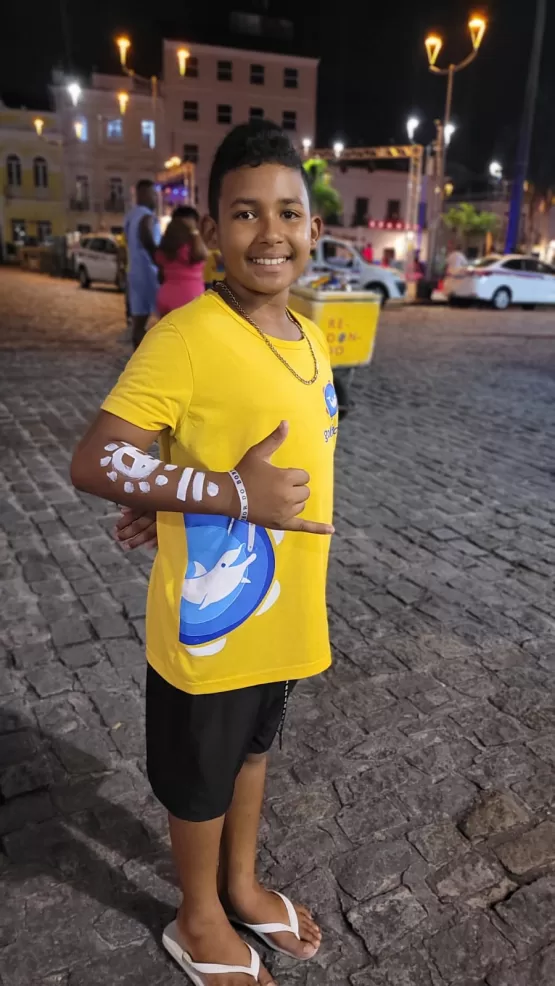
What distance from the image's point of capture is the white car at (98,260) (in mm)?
23969

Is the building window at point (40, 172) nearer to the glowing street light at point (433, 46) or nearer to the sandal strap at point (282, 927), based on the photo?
the glowing street light at point (433, 46)

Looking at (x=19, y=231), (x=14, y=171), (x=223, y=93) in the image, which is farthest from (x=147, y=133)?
(x=19, y=231)

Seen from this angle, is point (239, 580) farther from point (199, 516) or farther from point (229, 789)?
point (229, 789)

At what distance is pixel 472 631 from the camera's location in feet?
11.8

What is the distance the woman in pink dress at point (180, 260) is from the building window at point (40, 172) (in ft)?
176

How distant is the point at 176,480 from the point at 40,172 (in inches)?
2393

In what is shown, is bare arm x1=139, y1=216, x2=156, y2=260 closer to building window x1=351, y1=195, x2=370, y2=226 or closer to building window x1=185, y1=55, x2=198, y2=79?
building window x1=185, y1=55, x2=198, y2=79

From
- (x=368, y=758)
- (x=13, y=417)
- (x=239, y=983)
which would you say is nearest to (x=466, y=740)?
(x=368, y=758)

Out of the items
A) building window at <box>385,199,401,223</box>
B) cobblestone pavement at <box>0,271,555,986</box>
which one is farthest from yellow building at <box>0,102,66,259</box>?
cobblestone pavement at <box>0,271,555,986</box>

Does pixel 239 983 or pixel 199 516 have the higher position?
pixel 199 516

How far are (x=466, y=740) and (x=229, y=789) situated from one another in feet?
4.59

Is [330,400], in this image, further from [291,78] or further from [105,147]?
[291,78]

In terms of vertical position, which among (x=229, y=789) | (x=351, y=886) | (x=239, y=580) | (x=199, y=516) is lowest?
(x=351, y=886)

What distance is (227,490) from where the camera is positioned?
4.63ft
